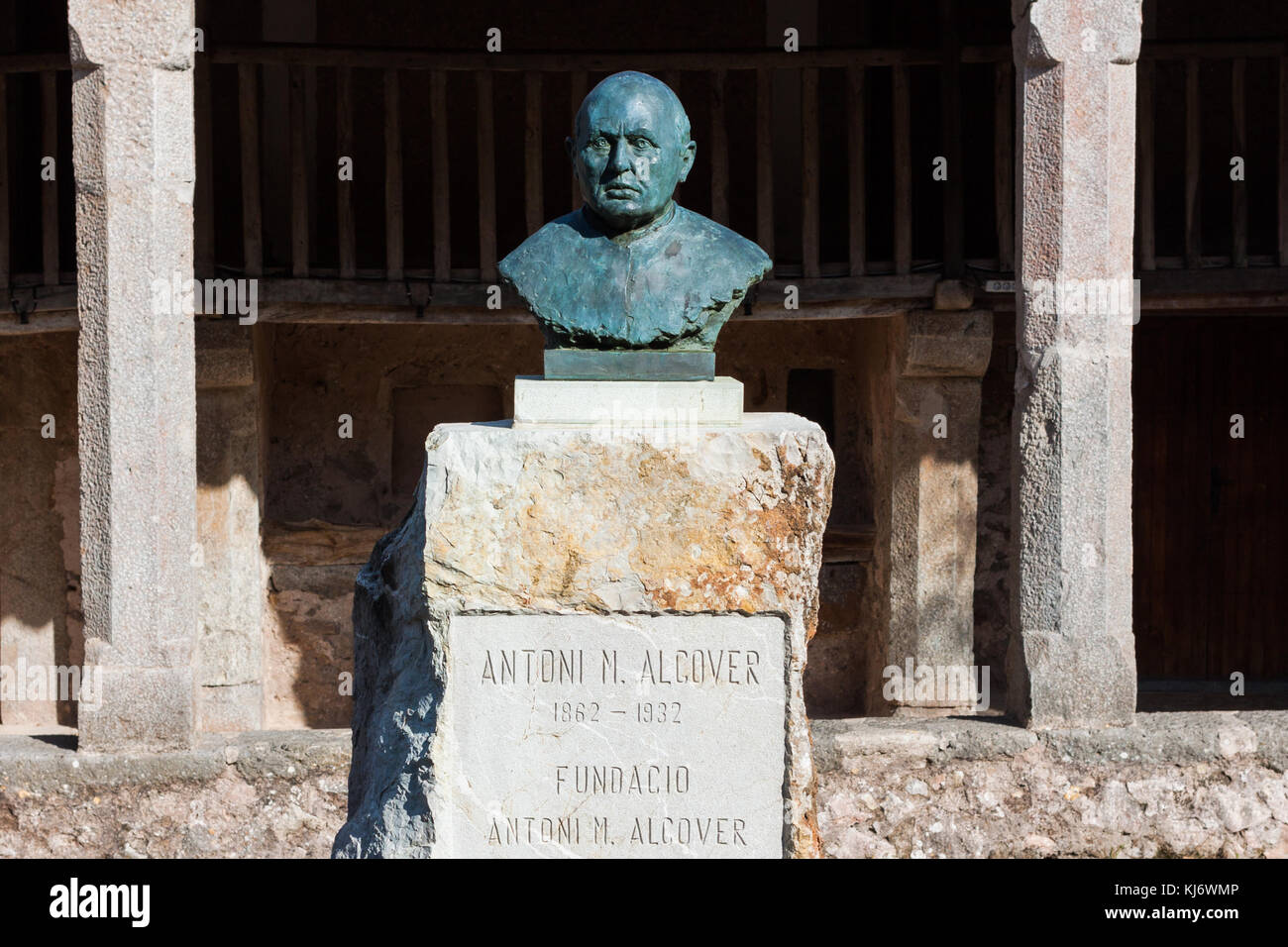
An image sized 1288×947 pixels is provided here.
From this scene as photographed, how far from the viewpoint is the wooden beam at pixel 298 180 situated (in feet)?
26.1

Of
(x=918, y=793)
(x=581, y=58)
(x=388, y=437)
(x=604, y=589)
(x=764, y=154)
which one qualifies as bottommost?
(x=918, y=793)

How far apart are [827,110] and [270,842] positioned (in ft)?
18.1

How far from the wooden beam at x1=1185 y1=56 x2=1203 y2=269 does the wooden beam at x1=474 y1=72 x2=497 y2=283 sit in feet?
11.1

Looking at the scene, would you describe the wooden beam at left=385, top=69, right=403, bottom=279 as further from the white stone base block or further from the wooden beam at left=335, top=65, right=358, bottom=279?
the white stone base block

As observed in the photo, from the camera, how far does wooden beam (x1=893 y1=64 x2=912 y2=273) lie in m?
8.07

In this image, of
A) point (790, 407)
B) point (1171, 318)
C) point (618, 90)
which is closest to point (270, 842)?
point (618, 90)

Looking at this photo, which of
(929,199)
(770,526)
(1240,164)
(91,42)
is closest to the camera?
(770,526)

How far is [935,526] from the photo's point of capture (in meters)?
8.80

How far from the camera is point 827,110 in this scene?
9.78 meters

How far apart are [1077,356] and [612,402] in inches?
120

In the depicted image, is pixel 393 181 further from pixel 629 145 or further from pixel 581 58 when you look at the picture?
pixel 629 145

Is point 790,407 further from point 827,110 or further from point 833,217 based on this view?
point 827,110

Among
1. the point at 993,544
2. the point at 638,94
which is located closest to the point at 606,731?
the point at 638,94

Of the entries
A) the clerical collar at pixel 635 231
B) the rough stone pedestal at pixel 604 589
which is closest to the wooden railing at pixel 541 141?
the clerical collar at pixel 635 231
